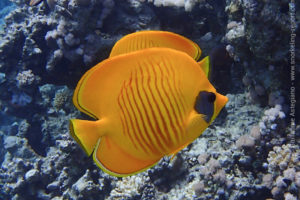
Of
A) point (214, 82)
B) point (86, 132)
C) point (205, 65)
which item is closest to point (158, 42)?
point (205, 65)

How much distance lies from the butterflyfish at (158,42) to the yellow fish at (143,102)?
0.98 ft

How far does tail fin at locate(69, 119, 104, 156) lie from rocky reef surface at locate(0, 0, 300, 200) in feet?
7.63

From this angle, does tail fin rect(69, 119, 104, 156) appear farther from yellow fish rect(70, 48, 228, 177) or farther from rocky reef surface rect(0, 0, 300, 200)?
rocky reef surface rect(0, 0, 300, 200)

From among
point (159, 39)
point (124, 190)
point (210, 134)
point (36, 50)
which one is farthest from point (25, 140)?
point (159, 39)

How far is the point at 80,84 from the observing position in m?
0.93

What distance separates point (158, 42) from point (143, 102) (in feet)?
1.80

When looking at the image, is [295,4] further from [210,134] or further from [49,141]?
[49,141]

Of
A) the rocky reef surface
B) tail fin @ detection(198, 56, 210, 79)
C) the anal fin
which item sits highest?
tail fin @ detection(198, 56, 210, 79)

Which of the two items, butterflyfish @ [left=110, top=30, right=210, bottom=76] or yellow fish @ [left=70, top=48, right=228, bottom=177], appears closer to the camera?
yellow fish @ [left=70, top=48, right=228, bottom=177]

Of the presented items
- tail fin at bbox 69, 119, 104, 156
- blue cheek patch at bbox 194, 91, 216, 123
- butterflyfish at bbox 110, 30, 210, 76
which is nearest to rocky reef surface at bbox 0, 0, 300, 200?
butterflyfish at bbox 110, 30, 210, 76

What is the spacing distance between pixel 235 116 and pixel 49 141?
4196mm

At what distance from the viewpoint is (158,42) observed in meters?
1.38

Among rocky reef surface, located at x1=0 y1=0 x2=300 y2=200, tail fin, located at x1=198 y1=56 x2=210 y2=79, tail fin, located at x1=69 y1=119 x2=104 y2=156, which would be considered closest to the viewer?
tail fin, located at x1=69 y1=119 x2=104 y2=156

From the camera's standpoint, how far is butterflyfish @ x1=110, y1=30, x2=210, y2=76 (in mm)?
1258
